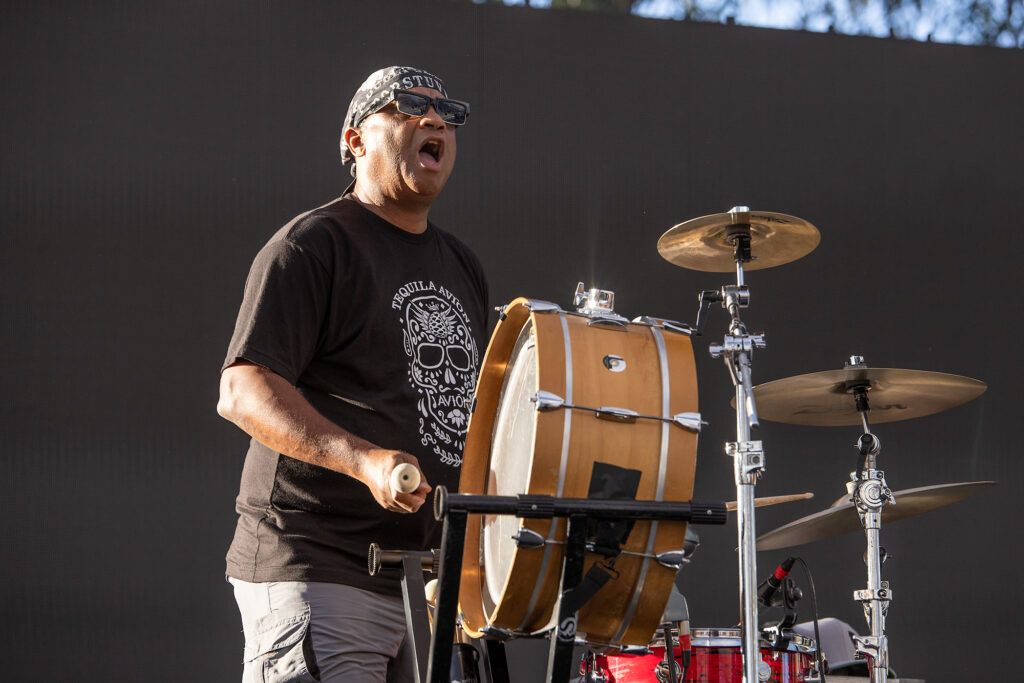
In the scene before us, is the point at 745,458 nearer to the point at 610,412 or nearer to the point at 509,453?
the point at 509,453

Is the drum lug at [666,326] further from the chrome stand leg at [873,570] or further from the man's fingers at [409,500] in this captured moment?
the chrome stand leg at [873,570]

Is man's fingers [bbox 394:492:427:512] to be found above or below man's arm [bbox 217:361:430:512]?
below

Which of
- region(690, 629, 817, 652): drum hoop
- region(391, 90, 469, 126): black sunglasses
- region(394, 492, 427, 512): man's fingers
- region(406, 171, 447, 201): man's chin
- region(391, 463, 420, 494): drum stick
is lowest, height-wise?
region(690, 629, 817, 652): drum hoop

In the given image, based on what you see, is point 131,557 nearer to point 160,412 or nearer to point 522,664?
point 160,412

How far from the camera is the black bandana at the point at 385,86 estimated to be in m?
2.16

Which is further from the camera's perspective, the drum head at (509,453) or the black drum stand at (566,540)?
the drum head at (509,453)

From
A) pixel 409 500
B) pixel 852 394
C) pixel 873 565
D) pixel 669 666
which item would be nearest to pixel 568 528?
pixel 409 500

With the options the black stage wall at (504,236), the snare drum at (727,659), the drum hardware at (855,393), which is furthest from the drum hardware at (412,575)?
the black stage wall at (504,236)

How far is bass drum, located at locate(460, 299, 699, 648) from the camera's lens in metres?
1.49

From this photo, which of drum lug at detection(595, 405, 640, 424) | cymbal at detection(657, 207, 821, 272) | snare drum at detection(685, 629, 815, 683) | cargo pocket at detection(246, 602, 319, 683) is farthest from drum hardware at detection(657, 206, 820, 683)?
cargo pocket at detection(246, 602, 319, 683)

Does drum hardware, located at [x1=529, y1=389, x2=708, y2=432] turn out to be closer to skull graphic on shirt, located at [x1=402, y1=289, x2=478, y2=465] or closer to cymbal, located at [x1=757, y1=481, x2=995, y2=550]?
skull graphic on shirt, located at [x1=402, y1=289, x2=478, y2=465]

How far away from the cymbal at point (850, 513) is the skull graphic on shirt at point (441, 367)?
1.56m

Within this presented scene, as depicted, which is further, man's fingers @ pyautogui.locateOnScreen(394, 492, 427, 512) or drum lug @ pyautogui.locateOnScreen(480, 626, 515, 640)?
drum lug @ pyautogui.locateOnScreen(480, 626, 515, 640)

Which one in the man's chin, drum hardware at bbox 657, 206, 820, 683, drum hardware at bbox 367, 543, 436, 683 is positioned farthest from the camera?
drum hardware at bbox 657, 206, 820, 683
